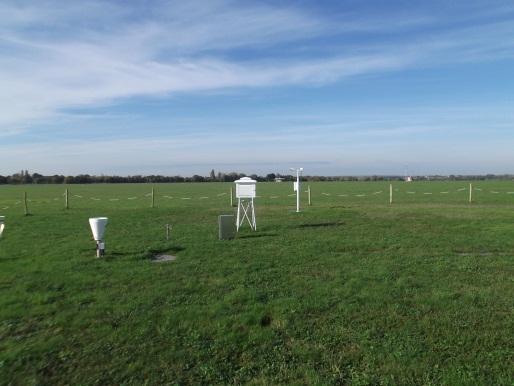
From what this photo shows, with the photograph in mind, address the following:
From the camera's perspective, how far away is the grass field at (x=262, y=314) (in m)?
4.59

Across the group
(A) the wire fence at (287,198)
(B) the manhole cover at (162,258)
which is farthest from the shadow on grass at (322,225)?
(A) the wire fence at (287,198)

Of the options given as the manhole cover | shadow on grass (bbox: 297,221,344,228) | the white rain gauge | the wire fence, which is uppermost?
the white rain gauge

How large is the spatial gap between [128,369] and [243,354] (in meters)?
1.24

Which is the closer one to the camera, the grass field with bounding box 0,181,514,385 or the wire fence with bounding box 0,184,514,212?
the grass field with bounding box 0,181,514,385

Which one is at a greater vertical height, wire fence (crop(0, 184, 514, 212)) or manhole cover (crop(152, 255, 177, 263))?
manhole cover (crop(152, 255, 177, 263))

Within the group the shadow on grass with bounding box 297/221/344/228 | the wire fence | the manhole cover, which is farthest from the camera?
the wire fence

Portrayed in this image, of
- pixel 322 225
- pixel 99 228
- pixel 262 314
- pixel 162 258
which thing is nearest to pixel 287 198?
pixel 322 225

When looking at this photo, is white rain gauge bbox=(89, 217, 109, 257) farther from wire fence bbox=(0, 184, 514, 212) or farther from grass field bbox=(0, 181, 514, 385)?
wire fence bbox=(0, 184, 514, 212)

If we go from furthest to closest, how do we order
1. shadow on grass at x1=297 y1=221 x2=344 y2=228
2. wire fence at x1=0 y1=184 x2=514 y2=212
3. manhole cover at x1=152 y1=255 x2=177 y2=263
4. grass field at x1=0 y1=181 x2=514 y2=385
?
wire fence at x1=0 y1=184 x2=514 y2=212 → shadow on grass at x1=297 y1=221 x2=344 y2=228 → manhole cover at x1=152 y1=255 x2=177 y2=263 → grass field at x1=0 y1=181 x2=514 y2=385

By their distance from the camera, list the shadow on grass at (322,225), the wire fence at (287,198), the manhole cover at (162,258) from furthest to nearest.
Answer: the wire fence at (287,198) < the shadow on grass at (322,225) < the manhole cover at (162,258)

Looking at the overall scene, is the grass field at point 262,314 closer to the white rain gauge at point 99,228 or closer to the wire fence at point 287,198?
the white rain gauge at point 99,228

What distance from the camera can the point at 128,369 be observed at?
4.68 metres

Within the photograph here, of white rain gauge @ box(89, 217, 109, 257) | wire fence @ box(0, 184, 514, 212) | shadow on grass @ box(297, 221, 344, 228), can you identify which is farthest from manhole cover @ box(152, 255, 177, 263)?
wire fence @ box(0, 184, 514, 212)

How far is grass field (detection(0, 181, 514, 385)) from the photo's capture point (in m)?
4.59
